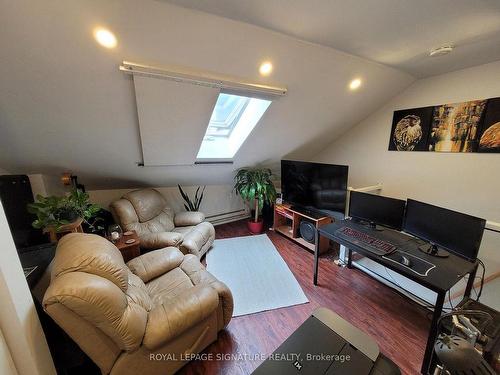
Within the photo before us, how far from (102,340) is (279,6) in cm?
222

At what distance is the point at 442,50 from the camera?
5.75 feet

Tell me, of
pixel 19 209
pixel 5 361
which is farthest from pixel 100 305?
pixel 19 209

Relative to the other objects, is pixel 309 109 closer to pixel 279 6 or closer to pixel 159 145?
pixel 279 6

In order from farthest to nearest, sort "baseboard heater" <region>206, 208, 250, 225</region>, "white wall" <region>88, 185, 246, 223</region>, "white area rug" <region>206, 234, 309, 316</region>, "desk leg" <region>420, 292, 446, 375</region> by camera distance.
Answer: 1. "baseboard heater" <region>206, 208, 250, 225</region>
2. "white wall" <region>88, 185, 246, 223</region>
3. "white area rug" <region>206, 234, 309, 316</region>
4. "desk leg" <region>420, 292, 446, 375</region>

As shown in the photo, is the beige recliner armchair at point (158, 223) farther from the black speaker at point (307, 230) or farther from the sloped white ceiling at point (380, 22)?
the sloped white ceiling at point (380, 22)

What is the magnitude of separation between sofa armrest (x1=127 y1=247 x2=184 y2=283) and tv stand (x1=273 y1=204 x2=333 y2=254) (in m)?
1.87

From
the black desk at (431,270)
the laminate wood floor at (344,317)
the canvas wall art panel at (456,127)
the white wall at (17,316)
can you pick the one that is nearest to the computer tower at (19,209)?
the white wall at (17,316)

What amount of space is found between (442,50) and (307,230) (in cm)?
239

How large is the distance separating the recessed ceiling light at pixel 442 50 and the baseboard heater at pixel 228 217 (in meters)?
3.52

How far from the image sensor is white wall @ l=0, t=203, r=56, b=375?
3.03 feet

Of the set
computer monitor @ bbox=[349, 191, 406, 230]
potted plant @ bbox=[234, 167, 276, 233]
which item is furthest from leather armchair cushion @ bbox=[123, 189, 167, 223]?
computer monitor @ bbox=[349, 191, 406, 230]

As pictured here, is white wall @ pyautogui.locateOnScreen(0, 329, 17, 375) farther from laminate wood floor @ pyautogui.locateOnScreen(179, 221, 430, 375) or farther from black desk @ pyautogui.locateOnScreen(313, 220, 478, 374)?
black desk @ pyautogui.locateOnScreen(313, 220, 478, 374)

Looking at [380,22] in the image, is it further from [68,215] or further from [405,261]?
[68,215]

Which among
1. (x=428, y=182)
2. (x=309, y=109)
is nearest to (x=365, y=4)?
(x=309, y=109)
